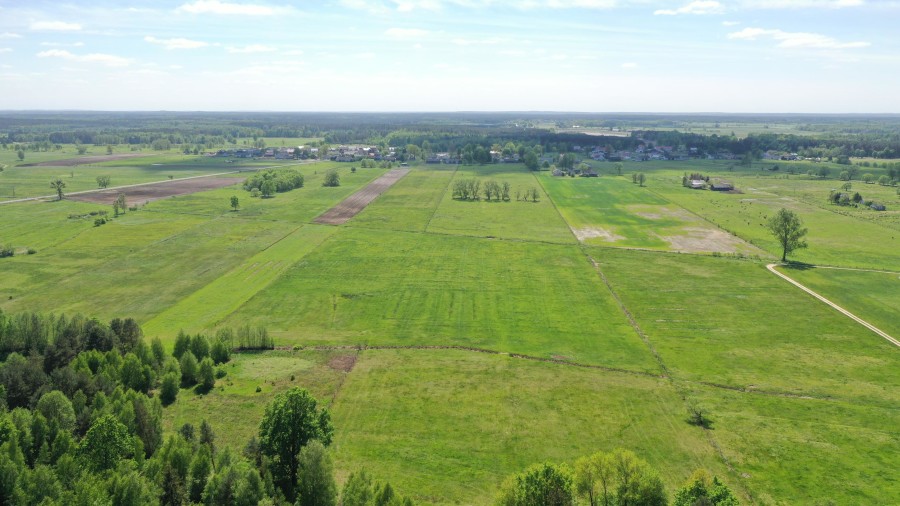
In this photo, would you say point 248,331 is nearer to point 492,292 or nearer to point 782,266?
point 492,292

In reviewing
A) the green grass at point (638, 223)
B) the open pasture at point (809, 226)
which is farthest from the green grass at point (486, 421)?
the open pasture at point (809, 226)

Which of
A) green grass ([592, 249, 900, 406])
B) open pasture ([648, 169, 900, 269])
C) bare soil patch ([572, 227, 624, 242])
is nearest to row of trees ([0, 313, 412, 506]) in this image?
green grass ([592, 249, 900, 406])

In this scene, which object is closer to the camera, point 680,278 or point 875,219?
point 680,278

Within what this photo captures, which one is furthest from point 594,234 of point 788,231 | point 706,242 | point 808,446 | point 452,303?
point 808,446

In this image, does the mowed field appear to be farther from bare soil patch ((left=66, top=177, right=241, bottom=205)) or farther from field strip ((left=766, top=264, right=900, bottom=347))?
bare soil patch ((left=66, top=177, right=241, bottom=205))

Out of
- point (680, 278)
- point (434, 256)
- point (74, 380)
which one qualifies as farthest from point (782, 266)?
point (74, 380)

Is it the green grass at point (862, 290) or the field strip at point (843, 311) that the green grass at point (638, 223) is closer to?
the green grass at point (862, 290)

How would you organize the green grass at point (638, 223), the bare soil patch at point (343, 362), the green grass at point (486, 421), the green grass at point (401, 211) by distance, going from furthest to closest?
the green grass at point (401, 211) → the green grass at point (638, 223) → the bare soil patch at point (343, 362) → the green grass at point (486, 421)
